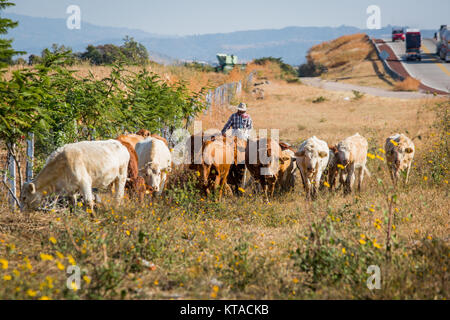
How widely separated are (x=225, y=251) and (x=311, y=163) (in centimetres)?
437

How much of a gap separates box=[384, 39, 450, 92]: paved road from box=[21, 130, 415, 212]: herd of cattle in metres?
24.2

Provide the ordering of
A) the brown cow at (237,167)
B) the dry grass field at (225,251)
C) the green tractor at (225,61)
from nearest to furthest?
the dry grass field at (225,251) < the brown cow at (237,167) < the green tractor at (225,61)

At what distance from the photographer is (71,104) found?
9.41 meters

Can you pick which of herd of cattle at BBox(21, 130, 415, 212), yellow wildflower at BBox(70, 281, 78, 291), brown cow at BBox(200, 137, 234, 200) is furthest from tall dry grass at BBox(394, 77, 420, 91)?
yellow wildflower at BBox(70, 281, 78, 291)

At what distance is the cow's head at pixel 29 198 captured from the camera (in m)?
7.25

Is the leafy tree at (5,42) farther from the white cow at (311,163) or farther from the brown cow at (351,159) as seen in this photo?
the brown cow at (351,159)

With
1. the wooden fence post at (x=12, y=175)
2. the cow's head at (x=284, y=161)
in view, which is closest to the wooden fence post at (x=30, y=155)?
the wooden fence post at (x=12, y=175)

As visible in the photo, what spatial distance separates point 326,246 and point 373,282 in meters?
0.65

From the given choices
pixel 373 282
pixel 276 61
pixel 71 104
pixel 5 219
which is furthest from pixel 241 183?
pixel 276 61

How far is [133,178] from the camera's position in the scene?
9.37 m

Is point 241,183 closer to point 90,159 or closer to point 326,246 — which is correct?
point 90,159

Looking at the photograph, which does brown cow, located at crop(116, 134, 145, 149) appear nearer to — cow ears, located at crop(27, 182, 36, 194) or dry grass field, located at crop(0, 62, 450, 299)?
dry grass field, located at crop(0, 62, 450, 299)

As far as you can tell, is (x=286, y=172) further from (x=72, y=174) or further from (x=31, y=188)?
(x=31, y=188)
